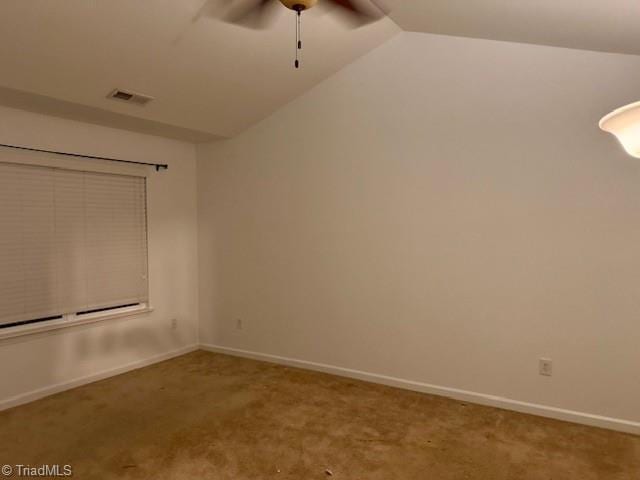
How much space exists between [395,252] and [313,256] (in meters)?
0.81

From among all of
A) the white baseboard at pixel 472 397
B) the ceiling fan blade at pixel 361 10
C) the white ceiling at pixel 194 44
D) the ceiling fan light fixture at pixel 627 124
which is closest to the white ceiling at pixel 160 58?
the white ceiling at pixel 194 44

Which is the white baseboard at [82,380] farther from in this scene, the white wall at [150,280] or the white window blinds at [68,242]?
the white window blinds at [68,242]

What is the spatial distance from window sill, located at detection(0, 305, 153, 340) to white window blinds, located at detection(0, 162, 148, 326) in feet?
0.22

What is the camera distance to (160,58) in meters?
2.97

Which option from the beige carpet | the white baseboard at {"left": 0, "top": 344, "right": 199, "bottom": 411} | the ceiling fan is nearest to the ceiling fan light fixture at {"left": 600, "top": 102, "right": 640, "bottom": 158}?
the ceiling fan

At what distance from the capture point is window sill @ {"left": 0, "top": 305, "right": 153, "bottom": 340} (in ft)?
10.7

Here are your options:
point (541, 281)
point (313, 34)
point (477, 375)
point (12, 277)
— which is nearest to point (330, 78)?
point (313, 34)

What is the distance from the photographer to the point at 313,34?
3.17 meters

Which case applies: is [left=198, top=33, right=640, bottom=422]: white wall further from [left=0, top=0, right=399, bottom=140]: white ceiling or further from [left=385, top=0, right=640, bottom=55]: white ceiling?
[left=0, top=0, right=399, bottom=140]: white ceiling

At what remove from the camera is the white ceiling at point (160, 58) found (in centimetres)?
248

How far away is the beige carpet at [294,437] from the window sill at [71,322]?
0.54 meters

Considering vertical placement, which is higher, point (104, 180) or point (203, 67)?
point (203, 67)

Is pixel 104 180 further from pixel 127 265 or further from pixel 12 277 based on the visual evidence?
pixel 12 277

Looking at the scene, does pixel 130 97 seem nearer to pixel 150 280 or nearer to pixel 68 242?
pixel 68 242
